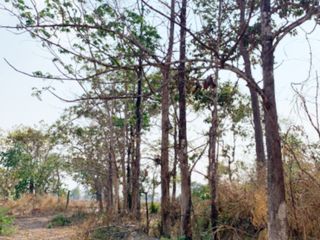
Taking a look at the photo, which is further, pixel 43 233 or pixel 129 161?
pixel 129 161

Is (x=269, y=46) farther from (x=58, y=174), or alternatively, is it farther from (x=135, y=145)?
(x=58, y=174)

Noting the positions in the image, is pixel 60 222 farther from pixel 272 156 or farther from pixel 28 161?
pixel 272 156

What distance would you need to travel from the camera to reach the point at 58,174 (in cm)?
2706

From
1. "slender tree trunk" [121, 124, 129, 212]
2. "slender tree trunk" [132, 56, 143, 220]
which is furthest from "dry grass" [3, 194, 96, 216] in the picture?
"slender tree trunk" [132, 56, 143, 220]

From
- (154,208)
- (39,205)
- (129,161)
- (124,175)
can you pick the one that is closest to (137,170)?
(129,161)

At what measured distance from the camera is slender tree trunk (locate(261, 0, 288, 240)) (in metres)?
2.60

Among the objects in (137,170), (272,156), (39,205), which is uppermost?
(137,170)

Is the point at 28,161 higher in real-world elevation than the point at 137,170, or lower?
higher

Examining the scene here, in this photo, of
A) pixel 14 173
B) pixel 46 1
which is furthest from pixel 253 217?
pixel 14 173

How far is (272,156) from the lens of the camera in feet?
8.72

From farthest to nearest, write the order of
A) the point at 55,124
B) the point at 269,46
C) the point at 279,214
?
the point at 55,124 < the point at 269,46 < the point at 279,214

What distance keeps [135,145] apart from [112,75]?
7.89ft

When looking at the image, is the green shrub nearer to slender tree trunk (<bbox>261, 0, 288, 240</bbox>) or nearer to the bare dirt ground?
the bare dirt ground

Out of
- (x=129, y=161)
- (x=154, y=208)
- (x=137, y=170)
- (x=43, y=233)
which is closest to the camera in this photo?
(x=137, y=170)
